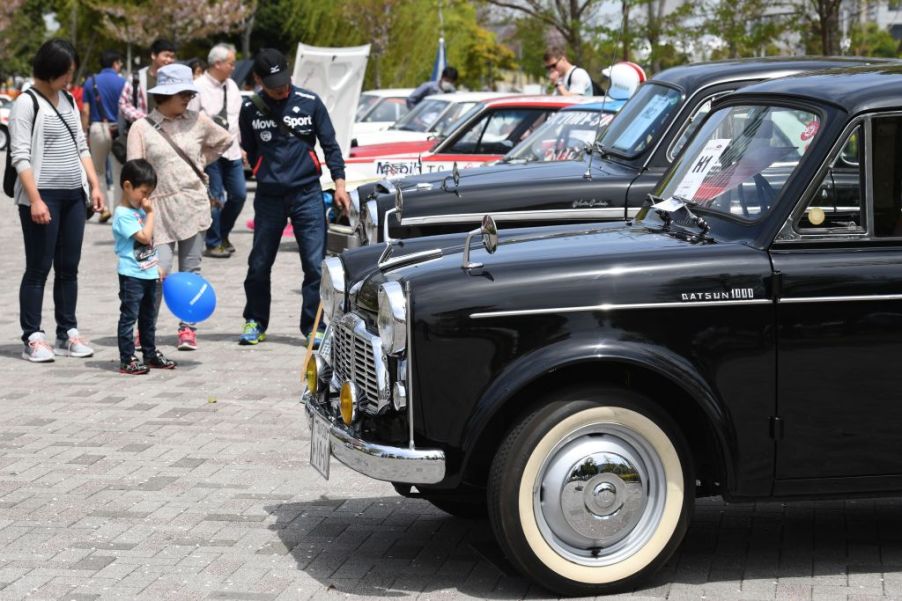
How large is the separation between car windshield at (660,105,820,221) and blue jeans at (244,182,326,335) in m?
4.14

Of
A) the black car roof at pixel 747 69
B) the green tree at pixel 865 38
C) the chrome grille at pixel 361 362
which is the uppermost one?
the green tree at pixel 865 38

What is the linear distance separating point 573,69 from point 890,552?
10245 mm

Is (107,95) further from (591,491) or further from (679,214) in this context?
(591,491)

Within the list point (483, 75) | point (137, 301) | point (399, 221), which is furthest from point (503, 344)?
point (483, 75)

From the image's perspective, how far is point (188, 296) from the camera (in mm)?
9398

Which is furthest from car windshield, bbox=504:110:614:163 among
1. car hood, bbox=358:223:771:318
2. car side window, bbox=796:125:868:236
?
car hood, bbox=358:223:771:318

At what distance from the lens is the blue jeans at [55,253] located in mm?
9492

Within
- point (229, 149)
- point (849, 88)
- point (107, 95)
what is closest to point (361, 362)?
point (849, 88)

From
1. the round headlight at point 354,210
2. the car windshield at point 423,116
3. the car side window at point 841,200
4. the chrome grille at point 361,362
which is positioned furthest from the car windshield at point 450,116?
the car side window at point 841,200

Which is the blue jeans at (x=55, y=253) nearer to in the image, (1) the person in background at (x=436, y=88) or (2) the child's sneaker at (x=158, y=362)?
(2) the child's sneaker at (x=158, y=362)

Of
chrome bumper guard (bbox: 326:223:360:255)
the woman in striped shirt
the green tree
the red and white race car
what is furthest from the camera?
the green tree

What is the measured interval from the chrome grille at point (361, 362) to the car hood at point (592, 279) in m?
0.26

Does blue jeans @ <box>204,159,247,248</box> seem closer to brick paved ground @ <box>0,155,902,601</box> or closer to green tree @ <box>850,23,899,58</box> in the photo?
brick paved ground @ <box>0,155,902,601</box>

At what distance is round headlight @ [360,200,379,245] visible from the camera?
899cm
